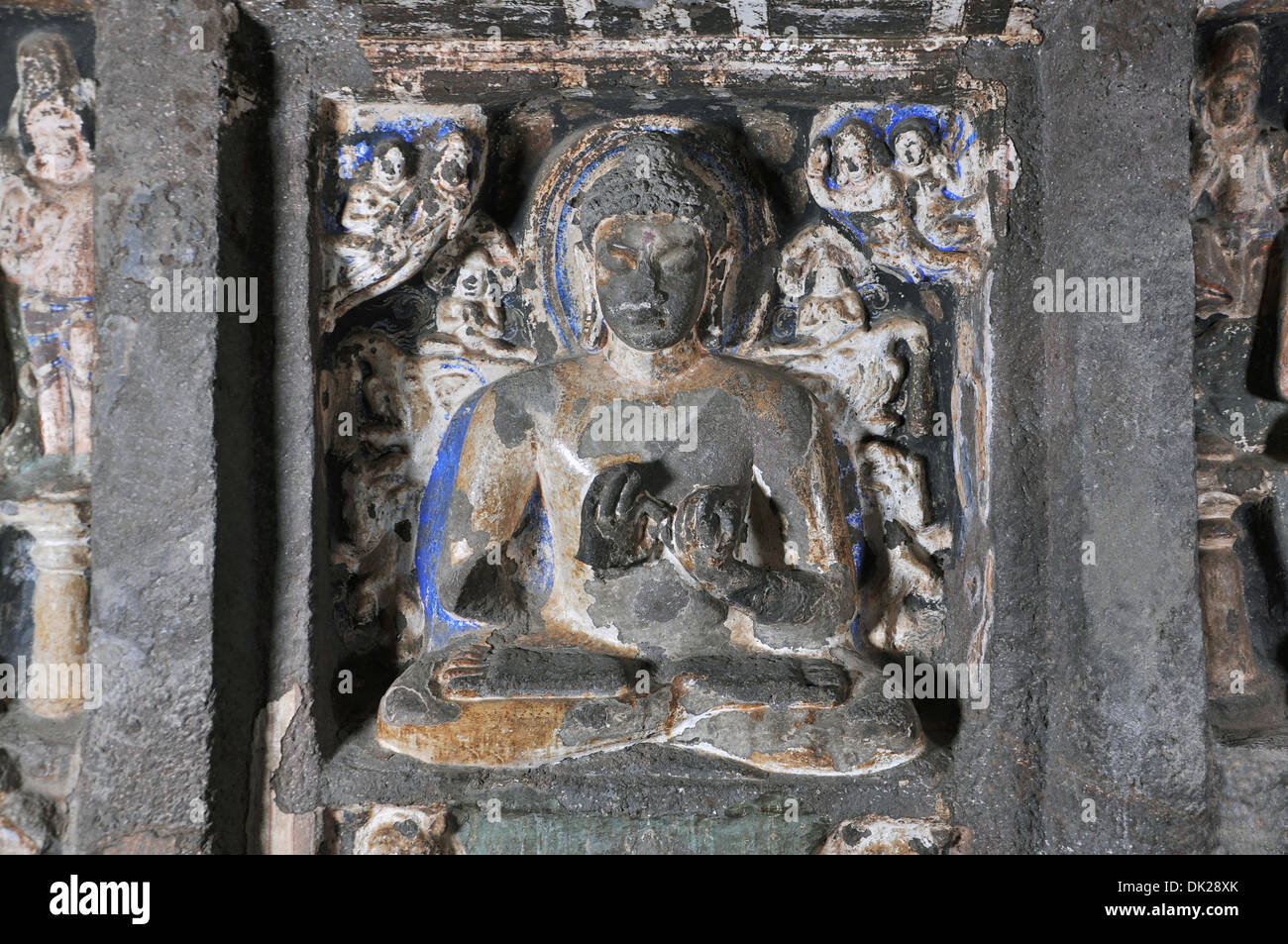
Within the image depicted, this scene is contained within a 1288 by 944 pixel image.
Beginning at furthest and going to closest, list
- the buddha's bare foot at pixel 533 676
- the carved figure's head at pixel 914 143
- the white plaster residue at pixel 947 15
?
the carved figure's head at pixel 914 143 < the buddha's bare foot at pixel 533 676 < the white plaster residue at pixel 947 15

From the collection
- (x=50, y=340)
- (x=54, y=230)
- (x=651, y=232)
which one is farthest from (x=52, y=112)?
(x=651, y=232)

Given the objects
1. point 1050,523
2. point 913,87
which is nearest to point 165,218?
point 913,87

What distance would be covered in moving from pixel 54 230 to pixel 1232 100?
3.51m

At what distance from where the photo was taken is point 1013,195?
2924mm

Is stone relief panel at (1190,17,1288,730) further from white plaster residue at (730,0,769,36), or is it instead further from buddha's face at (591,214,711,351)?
buddha's face at (591,214,711,351)

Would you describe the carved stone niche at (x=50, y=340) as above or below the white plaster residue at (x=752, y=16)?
below

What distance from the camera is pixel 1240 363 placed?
123 inches

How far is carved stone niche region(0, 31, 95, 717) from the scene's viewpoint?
2951mm

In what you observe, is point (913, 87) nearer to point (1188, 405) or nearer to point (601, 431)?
point (1188, 405)

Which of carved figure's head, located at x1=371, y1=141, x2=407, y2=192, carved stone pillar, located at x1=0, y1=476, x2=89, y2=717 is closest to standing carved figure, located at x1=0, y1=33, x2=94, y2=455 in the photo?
carved stone pillar, located at x1=0, y1=476, x2=89, y2=717

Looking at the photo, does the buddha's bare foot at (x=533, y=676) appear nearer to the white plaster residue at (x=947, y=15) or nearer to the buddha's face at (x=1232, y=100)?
the white plaster residue at (x=947, y=15)

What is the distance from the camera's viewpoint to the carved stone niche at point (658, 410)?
293 cm

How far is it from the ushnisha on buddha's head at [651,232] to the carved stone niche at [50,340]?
1529mm

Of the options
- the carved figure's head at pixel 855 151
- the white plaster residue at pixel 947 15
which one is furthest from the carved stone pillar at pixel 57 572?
the white plaster residue at pixel 947 15
